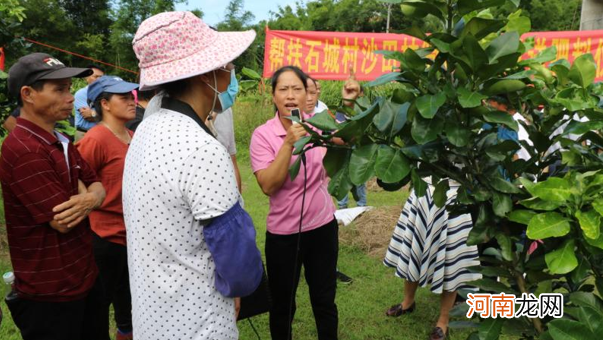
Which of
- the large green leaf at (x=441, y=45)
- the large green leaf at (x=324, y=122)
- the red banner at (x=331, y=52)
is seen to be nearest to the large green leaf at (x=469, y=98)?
the large green leaf at (x=441, y=45)

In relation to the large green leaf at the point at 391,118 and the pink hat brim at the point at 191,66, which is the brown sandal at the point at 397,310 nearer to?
the large green leaf at the point at 391,118

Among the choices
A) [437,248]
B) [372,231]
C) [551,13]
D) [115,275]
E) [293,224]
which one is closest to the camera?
[293,224]

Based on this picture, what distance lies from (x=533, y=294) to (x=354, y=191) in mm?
605

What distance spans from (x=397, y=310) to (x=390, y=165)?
7.89 ft

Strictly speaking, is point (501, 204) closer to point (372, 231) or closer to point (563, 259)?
point (563, 259)

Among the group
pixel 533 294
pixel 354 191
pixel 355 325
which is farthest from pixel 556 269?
A: pixel 355 325

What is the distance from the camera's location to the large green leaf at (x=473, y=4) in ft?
3.65

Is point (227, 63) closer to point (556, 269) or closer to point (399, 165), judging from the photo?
point (399, 165)

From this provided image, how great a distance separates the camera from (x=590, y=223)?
3.39 feet

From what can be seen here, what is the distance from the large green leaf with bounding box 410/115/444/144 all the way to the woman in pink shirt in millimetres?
1179

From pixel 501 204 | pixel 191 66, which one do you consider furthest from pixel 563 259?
pixel 191 66

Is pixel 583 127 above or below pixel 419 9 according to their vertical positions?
below

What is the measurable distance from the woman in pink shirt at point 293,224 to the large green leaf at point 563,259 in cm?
134

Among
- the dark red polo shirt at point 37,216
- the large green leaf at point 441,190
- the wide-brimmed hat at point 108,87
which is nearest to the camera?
the large green leaf at point 441,190
